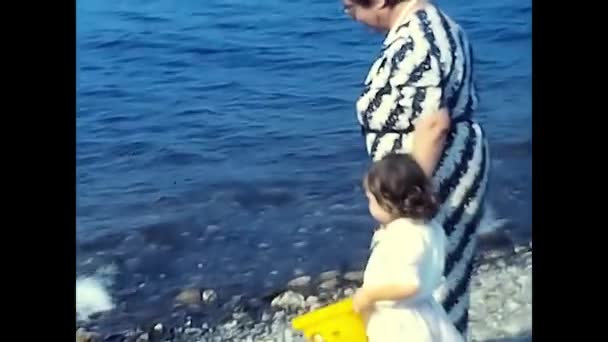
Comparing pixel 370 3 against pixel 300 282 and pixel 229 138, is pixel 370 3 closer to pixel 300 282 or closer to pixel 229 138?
pixel 229 138

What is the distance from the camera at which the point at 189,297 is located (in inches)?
64.1

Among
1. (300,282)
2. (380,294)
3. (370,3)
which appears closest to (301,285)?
(300,282)

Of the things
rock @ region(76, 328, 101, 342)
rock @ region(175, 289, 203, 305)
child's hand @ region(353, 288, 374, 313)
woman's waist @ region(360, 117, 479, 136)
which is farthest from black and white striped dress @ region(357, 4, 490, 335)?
rock @ region(76, 328, 101, 342)

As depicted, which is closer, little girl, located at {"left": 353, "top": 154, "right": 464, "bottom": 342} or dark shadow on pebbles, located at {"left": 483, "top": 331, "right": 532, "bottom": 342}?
little girl, located at {"left": 353, "top": 154, "right": 464, "bottom": 342}

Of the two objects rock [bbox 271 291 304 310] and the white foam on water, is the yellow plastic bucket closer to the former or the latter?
rock [bbox 271 291 304 310]

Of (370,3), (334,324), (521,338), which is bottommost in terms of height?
(521,338)

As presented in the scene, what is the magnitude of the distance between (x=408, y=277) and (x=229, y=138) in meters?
0.32

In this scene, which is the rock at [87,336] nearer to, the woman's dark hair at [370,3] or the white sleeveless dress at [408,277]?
the white sleeveless dress at [408,277]

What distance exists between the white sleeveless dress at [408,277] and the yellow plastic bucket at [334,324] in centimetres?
2

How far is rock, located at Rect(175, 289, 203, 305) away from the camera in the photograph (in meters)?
1.63

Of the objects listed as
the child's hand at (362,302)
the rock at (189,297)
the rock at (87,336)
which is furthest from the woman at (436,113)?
the rock at (87,336)
